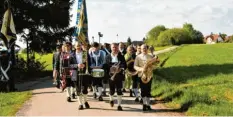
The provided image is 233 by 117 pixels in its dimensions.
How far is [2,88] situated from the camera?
2077 cm

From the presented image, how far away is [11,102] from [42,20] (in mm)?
17646

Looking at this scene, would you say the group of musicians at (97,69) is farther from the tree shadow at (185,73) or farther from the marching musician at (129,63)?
the tree shadow at (185,73)

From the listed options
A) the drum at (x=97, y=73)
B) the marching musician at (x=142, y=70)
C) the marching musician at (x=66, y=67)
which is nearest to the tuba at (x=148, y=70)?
the marching musician at (x=142, y=70)

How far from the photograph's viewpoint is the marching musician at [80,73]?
13.4 m

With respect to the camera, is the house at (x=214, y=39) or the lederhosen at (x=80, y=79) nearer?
the lederhosen at (x=80, y=79)

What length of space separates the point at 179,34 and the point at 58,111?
124 metres

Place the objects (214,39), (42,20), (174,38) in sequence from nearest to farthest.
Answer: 1. (42,20)
2. (174,38)
3. (214,39)

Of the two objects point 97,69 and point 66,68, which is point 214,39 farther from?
point 97,69

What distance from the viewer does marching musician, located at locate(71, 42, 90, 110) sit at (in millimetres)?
13397

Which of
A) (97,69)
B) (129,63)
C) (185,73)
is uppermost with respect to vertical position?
(129,63)

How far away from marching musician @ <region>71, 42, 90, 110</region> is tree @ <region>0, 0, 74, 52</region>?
17549 millimetres

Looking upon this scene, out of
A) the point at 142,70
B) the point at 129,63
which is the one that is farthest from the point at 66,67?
the point at 142,70

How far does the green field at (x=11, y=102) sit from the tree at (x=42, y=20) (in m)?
13.2

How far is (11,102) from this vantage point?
1599 centimetres
